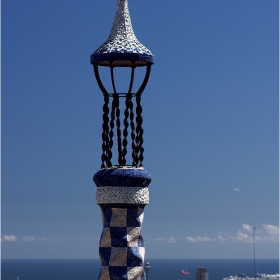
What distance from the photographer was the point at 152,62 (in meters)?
A: 18.1

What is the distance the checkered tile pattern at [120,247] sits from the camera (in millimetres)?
17875

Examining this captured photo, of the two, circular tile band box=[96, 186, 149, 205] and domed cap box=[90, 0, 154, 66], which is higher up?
domed cap box=[90, 0, 154, 66]

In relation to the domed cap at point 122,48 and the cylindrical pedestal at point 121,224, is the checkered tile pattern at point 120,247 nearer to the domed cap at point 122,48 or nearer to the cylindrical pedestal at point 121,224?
the cylindrical pedestal at point 121,224

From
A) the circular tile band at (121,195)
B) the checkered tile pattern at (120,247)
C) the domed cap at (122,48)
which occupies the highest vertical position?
the domed cap at (122,48)

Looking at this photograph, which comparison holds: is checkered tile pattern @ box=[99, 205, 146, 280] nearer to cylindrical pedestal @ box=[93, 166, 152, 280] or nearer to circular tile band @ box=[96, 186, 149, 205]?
cylindrical pedestal @ box=[93, 166, 152, 280]

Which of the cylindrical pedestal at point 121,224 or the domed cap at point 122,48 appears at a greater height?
the domed cap at point 122,48

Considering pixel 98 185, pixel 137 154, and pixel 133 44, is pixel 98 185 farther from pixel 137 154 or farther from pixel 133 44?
pixel 133 44

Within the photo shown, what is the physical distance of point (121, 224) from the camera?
1795 cm

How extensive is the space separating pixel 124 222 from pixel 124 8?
3.31m

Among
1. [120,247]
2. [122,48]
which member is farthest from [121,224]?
[122,48]

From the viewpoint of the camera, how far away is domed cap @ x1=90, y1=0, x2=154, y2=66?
59.0ft

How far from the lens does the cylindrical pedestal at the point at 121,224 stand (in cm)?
1789

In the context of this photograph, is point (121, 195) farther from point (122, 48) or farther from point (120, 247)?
point (122, 48)

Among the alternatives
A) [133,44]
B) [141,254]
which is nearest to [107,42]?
[133,44]
